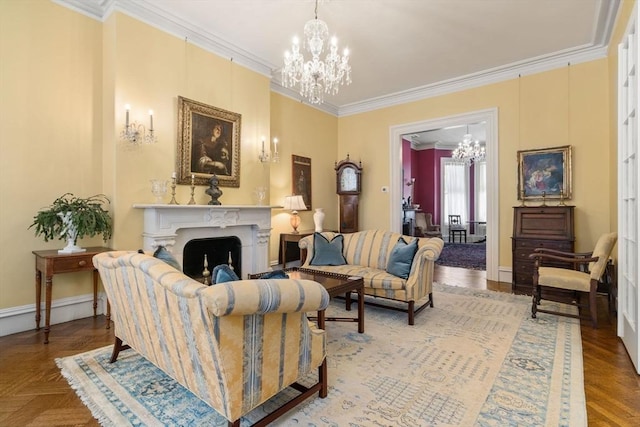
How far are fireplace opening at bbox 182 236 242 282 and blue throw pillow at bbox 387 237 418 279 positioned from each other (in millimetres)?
2070

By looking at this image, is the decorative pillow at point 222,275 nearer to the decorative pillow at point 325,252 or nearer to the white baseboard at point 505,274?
the decorative pillow at point 325,252

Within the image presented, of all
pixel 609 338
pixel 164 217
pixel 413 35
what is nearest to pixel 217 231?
pixel 164 217

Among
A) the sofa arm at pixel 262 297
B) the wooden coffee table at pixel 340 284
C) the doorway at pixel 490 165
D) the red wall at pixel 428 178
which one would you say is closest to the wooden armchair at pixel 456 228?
the red wall at pixel 428 178

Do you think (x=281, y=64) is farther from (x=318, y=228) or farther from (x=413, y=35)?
(x=318, y=228)

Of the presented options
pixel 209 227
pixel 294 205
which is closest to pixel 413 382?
pixel 209 227

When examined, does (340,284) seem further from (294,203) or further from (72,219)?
(294,203)

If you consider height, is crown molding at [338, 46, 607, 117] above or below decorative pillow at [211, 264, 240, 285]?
above

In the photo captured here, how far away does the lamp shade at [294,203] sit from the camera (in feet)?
18.3

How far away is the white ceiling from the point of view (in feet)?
11.6

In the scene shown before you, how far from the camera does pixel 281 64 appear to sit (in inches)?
195

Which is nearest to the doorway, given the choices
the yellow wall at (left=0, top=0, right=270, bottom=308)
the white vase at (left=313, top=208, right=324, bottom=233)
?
the white vase at (left=313, top=208, right=324, bottom=233)

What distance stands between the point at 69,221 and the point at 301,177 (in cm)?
378

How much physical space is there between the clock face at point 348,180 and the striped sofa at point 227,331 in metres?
5.00

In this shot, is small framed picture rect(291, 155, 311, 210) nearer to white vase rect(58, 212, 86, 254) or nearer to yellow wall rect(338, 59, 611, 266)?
yellow wall rect(338, 59, 611, 266)
